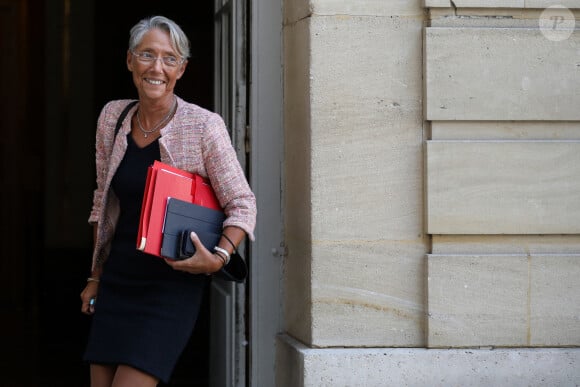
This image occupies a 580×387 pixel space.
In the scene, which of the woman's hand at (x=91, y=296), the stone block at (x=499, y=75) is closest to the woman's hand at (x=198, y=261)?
the woman's hand at (x=91, y=296)

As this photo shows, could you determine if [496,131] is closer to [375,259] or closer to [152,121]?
[375,259]

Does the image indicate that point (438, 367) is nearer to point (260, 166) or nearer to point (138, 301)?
point (260, 166)

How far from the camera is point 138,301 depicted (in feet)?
12.4

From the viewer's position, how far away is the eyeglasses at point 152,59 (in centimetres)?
380

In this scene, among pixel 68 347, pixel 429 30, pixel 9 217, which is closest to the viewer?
pixel 429 30

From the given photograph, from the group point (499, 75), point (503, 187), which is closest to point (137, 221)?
point (503, 187)

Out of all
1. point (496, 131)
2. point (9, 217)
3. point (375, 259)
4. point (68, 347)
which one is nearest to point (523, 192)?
point (496, 131)

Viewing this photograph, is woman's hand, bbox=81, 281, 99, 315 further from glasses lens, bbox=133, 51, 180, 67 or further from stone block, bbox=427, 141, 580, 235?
stone block, bbox=427, 141, 580, 235

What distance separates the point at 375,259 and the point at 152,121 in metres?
1.31

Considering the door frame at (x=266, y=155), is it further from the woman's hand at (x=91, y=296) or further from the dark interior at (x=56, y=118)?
the dark interior at (x=56, y=118)

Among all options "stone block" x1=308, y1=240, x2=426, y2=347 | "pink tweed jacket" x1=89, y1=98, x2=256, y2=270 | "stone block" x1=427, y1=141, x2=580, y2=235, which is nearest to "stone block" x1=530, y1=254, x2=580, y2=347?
"stone block" x1=427, y1=141, x2=580, y2=235

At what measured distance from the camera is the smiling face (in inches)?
149

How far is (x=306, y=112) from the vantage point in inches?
181

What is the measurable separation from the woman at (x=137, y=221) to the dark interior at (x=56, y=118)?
6.24 metres
